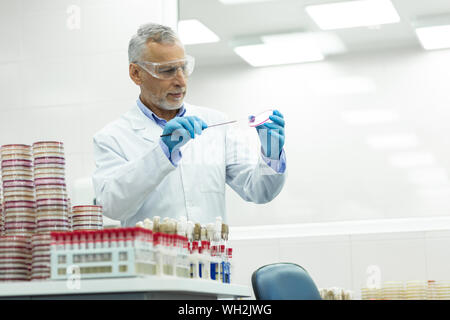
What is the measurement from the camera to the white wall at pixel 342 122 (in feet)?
14.9

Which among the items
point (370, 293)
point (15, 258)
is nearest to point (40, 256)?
point (15, 258)

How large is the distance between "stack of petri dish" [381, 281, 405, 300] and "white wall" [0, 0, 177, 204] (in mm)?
1877

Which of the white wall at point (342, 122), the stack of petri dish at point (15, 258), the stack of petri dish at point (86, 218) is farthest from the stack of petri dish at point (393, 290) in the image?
the stack of petri dish at point (15, 258)

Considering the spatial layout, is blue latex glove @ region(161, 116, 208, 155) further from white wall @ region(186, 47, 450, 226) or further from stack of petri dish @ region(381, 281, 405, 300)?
white wall @ region(186, 47, 450, 226)

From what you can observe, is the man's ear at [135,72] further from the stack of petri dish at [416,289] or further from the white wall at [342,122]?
the stack of petri dish at [416,289]

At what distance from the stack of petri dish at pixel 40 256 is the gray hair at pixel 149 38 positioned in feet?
3.55

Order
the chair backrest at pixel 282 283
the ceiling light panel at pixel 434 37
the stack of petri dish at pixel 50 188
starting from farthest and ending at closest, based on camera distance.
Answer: the ceiling light panel at pixel 434 37 → the chair backrest at pixel 282 283 → the stack of petri dish at pixel 50 188

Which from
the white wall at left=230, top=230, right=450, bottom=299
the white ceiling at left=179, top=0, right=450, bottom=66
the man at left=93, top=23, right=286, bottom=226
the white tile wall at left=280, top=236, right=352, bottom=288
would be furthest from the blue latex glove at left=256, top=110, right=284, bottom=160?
the white ceiling at left=179, top=0, right=450, bottom=66
